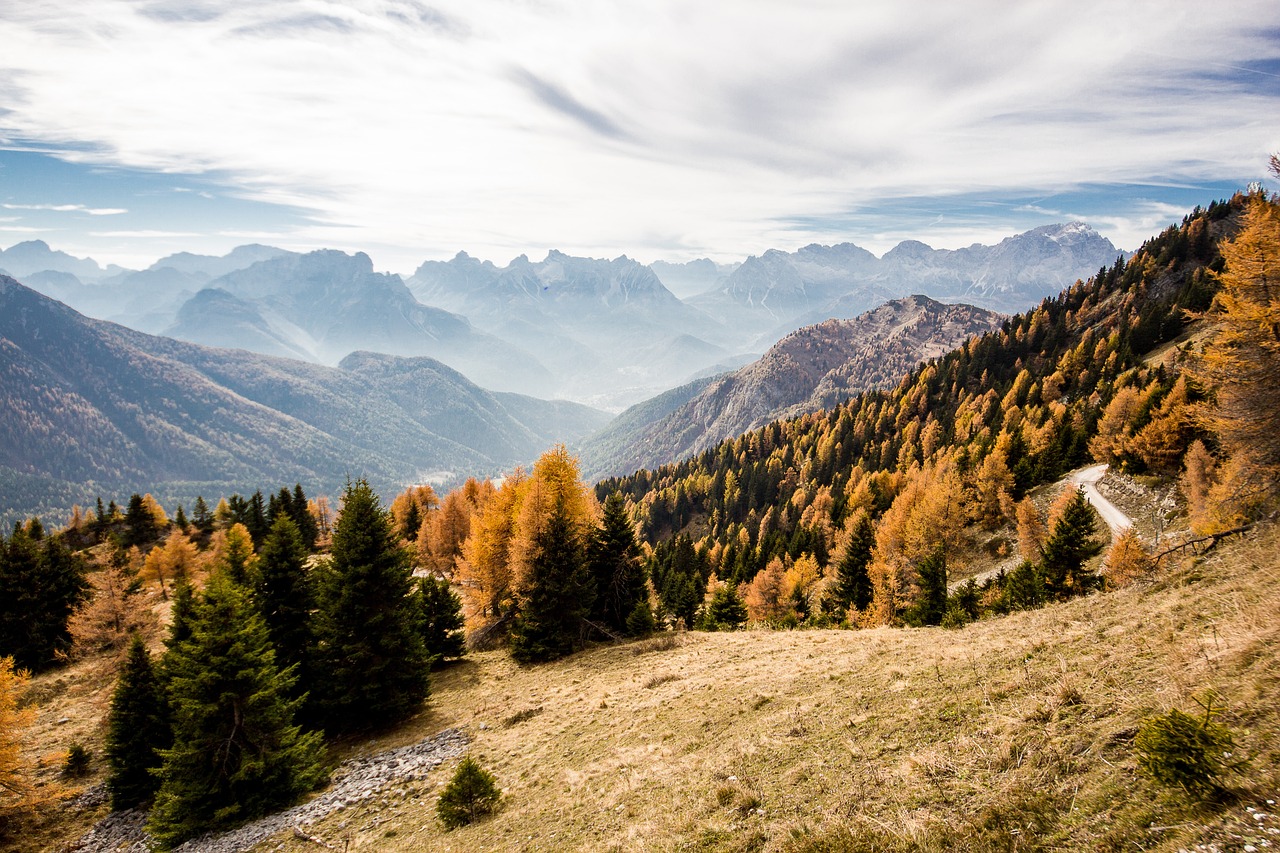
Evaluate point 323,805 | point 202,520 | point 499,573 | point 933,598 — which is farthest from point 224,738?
point 202,520

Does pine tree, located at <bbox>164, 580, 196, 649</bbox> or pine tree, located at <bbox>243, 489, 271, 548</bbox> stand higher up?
pine tree, located at <bbox>164, 580, 196, 649</bbox>

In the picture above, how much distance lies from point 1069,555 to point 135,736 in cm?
5769

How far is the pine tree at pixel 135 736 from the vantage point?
2608 cm

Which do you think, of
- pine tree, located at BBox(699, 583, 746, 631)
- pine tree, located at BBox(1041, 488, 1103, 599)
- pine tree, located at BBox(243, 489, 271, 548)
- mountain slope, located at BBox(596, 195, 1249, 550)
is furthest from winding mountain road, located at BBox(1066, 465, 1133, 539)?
pine tree, located at BBox(243, 489, 271, 548)

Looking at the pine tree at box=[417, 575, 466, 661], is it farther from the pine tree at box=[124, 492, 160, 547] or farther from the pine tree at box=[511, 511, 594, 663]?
the pine tree at box=[124, 492, 160, 547]

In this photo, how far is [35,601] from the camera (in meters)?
46.9

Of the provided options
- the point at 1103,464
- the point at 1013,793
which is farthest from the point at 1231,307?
the point at 1103,464

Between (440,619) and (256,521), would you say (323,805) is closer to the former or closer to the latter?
(440,619)

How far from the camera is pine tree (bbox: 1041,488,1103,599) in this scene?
36.2m

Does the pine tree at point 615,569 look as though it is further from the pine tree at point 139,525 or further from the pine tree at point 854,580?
the pine tree at point 139,525

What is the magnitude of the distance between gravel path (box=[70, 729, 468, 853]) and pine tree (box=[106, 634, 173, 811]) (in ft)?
3.31

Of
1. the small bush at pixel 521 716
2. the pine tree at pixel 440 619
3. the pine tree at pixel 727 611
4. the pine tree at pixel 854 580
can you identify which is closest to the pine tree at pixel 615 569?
the pine tree at pixel 440 619

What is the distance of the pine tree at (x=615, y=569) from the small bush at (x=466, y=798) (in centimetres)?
2114

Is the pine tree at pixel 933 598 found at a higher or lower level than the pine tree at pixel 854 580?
higher
